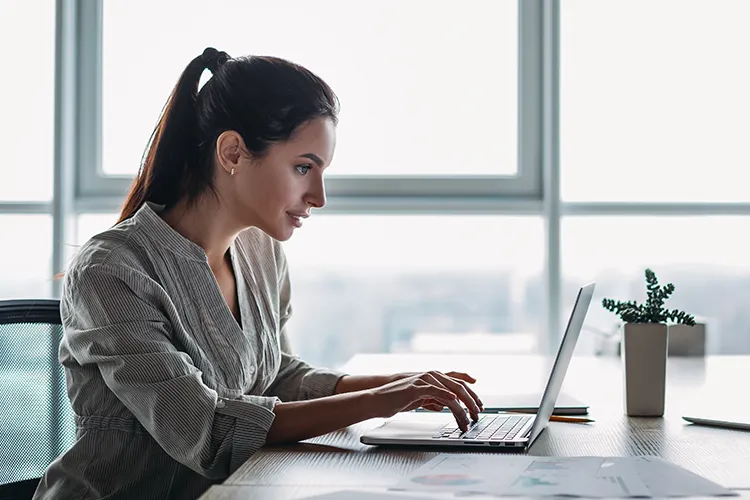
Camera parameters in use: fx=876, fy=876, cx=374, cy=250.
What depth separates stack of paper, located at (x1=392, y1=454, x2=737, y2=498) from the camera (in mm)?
896

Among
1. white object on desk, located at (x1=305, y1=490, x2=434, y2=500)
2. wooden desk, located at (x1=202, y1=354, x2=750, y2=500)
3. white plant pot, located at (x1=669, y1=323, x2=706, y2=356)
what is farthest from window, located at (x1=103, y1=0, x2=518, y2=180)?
white object on desk, located at (x1=305, y1=490, x2=434, y2=500)

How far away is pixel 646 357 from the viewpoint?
1.38 meters

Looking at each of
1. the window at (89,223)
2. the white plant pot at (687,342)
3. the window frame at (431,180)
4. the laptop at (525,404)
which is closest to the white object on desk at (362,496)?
the laptop at (525,404)

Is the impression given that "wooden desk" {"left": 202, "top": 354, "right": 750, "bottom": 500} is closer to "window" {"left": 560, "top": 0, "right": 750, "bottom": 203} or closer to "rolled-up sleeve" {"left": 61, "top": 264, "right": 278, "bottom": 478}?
"rolled-up sleeve" {"left": 61, "top": 264, "right": 278, "bottom": 478}

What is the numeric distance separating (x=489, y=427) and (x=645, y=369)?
31 cm

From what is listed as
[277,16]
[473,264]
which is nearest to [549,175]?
[473,264]

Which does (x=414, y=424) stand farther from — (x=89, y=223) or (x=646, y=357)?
(x=89, y=223)

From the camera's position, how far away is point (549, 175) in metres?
2.95

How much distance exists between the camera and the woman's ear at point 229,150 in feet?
4.83

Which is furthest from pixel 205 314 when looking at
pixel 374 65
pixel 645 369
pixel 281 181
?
pixel 374 65

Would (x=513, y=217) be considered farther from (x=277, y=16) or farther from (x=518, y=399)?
(x=518, y=399)

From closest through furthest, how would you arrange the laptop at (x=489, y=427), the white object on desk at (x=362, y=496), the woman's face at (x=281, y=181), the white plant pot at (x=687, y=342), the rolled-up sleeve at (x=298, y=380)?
the white object on desk at (x=362, y=496)
the laptop at (x=489, y=427)
the woman's face at (x=281, y=181)
the rolled-up sleeve at (x=298, y=380)
the white plant pot at (x=687, y=342)

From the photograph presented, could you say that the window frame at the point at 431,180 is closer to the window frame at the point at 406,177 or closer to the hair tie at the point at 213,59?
the window frame at the point at 406,177

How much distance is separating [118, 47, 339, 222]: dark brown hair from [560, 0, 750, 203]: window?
1645 millimetres
